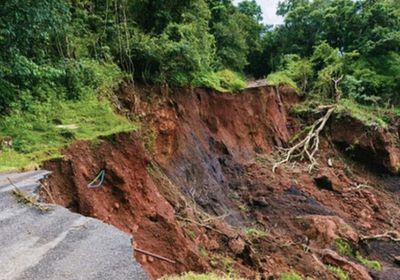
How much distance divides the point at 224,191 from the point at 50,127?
542cm

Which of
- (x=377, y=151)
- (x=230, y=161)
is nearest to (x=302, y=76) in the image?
(x=377, y=151)

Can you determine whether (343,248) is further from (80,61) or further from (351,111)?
(351,111)

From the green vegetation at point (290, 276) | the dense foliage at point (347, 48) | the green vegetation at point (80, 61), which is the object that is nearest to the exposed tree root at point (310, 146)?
the dense foliage at point (347, 48)

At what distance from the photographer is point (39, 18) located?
5.77 meters

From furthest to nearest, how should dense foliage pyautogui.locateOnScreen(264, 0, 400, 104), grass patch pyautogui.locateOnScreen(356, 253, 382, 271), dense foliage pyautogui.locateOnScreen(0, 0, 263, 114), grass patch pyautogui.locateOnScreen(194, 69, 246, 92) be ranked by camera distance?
1. dense foliage pyautogui.locateOnScreen(264, 0, 400, 104)
2. grass patch pyautogui.locateOnScreen(194, 69, 246, 92)
3. grass patch pyautogui.locateOnScreen(356, 253, 382, 271)
4. dense foliage pyautogui.locateOnScreen(0, 0, 263, 114)

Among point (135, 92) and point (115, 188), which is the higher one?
point (135, 92)

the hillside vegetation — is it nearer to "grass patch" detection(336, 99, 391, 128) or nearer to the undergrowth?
the undergrowth

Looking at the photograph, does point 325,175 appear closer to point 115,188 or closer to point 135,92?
point 135,92

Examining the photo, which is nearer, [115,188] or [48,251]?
[48,251]

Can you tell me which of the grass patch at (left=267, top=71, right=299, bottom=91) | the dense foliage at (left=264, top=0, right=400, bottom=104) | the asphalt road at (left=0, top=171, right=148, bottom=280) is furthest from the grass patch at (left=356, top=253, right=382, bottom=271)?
the dense foliage at (left=264, top=0, right=400, bottom=104)

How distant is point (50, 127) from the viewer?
5.78m

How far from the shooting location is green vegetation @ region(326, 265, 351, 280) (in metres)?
7.36

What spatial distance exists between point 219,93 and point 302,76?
7.50 m

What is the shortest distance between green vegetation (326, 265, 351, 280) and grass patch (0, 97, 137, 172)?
4.54 meters
